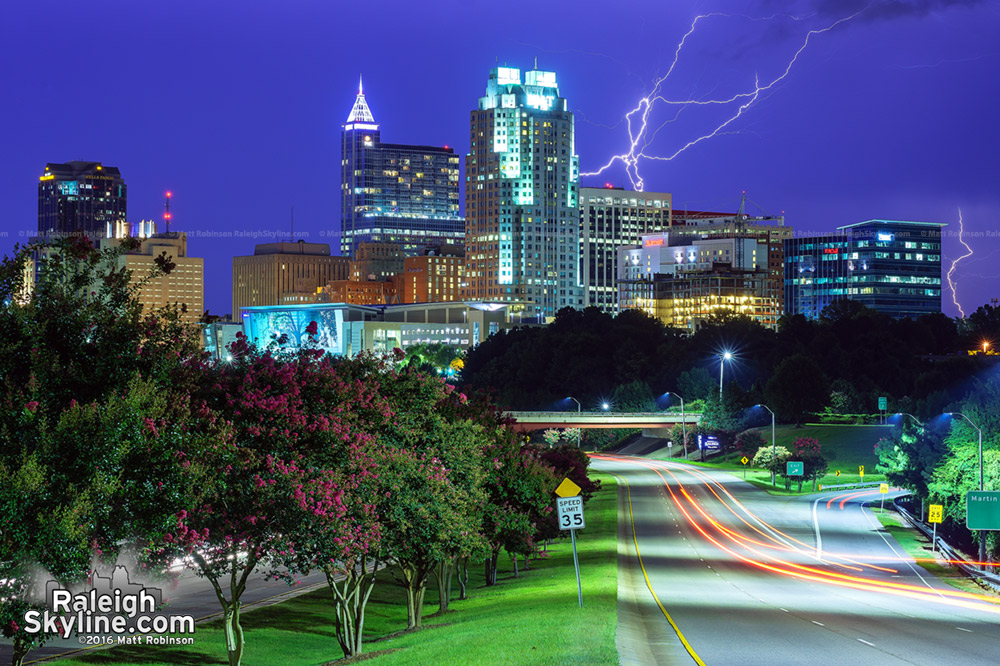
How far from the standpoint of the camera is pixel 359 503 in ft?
97.2

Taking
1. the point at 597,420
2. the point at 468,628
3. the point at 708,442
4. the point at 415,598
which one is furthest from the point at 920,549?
the point at 597,420

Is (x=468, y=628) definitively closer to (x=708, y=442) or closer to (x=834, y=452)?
(x=708, y=442)

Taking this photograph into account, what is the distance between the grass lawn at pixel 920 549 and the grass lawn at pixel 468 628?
16.3 meters

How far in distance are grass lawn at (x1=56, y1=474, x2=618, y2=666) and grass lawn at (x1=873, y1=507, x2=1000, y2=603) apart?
16291 mm

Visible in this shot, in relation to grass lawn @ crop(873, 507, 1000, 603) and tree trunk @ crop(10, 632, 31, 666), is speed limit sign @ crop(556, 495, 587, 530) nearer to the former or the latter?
tree trunk @ crop(10, 632, 31, 666)

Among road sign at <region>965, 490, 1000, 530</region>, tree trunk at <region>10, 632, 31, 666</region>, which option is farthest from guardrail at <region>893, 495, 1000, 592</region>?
tree trunk at <region>10, 632, 31, 666</region>

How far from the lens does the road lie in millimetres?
30859

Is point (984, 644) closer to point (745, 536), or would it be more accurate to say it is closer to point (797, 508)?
point (745, 536)

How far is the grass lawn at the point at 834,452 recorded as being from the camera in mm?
130500

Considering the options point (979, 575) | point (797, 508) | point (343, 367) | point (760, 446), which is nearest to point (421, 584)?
point (343, 367)

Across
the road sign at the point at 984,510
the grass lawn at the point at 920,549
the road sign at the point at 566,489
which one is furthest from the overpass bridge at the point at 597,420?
the road sign at the point at 566,489

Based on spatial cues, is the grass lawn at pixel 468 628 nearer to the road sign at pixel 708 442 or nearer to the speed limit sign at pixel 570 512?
the speed limit sign at pixel 570 512

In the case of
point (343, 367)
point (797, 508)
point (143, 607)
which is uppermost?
point (343, 367)

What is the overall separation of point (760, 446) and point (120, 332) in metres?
128
